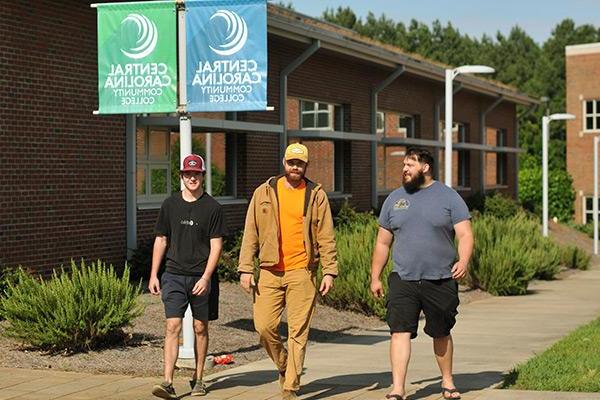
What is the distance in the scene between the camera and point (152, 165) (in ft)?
69.2

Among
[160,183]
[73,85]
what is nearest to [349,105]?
[160,183]

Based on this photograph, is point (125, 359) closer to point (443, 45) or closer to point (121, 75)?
point (121, 75)

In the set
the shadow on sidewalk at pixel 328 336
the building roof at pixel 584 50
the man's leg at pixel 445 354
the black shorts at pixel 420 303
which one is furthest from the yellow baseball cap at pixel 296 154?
the building roof at pixel 584 50

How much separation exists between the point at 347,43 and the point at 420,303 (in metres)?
18.6

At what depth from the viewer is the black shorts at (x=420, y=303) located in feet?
30.6

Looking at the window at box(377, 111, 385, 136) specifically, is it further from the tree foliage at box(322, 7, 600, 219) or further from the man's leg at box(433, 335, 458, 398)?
the tree foliage at box(322, 7, 600, 219)

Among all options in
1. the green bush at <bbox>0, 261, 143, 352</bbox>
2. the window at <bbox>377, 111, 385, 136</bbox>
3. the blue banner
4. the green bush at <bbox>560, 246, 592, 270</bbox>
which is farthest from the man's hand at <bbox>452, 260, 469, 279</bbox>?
the green bush at <bbox>560, 246, 592, 270</bbox>

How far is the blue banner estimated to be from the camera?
12.0m

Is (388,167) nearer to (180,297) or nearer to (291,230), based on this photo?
(180,297)

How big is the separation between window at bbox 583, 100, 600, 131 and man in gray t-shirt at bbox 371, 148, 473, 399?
5301cm

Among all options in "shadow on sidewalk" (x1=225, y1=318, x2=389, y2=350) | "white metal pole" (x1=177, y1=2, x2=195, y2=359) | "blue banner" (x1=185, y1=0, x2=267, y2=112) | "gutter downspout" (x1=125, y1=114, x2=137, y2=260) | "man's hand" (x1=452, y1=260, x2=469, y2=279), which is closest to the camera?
"man's hand" (x1=452, y1=260, x2=469, y2=279)

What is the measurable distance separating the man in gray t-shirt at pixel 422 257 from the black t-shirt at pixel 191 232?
4.86 ft

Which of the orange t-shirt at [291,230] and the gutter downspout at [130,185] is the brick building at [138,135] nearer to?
the gutter downspout at [130,185]

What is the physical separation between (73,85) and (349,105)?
12716 mm
